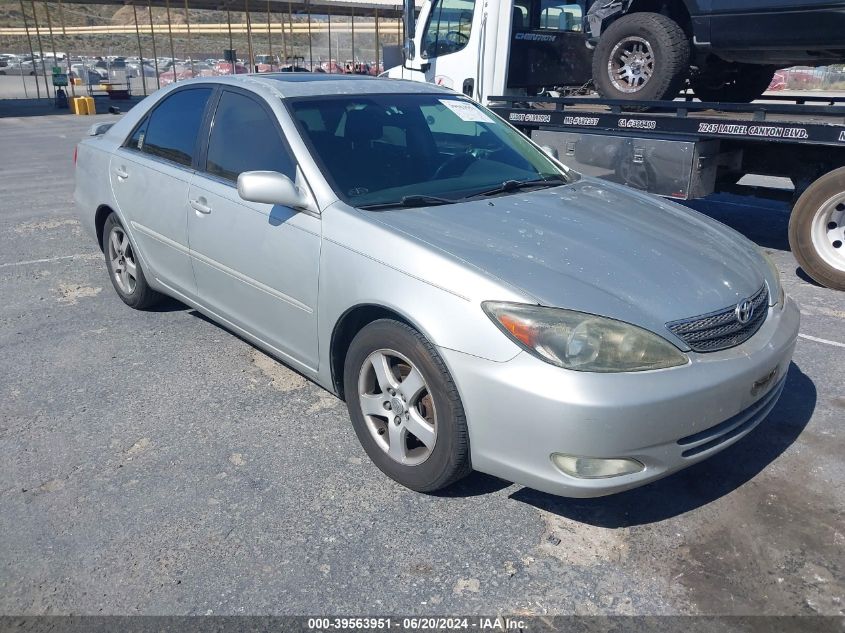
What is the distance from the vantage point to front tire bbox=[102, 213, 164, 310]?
4.95m

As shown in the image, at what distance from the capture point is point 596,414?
2441 millimetres

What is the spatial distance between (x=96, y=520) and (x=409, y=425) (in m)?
1.28

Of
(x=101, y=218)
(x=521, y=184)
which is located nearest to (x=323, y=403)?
(x=521, y=184)

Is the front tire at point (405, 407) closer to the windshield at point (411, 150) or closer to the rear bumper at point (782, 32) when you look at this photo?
the windshield at point (411, 150)

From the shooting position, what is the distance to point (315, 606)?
2449 mm

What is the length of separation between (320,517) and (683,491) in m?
1.52

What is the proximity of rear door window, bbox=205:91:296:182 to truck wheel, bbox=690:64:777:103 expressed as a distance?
570 centimetres

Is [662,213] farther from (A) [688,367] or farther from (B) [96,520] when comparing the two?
(B) [96,520]

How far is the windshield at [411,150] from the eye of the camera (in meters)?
3.47

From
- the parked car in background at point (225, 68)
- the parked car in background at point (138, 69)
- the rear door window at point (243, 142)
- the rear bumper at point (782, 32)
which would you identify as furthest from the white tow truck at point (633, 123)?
the parked car in background at point (138, 69)

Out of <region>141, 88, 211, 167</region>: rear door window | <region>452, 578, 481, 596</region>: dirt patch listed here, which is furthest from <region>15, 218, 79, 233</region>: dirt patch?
<region>452, 578, 481, 596</region>: dirt patch

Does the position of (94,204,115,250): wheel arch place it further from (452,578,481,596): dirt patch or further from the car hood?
(452,578,481,596): dirt patch

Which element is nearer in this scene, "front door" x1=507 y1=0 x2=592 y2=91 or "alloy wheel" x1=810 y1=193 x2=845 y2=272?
"alloy wheel" x1=810 y1=193 x2=845 y2=272

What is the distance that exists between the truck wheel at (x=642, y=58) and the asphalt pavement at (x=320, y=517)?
134 inches
